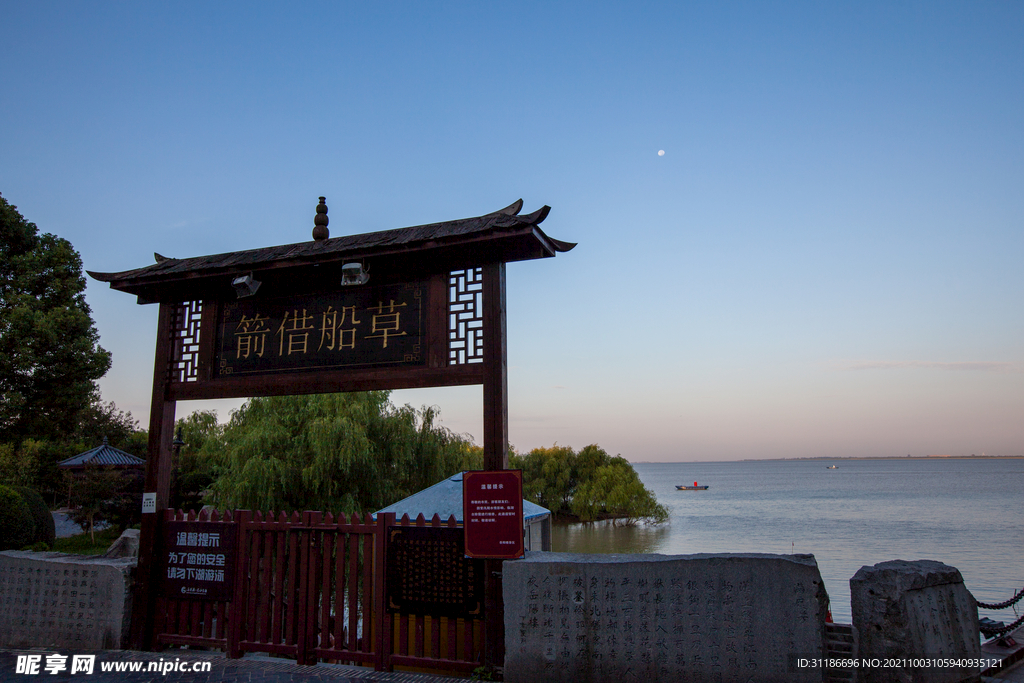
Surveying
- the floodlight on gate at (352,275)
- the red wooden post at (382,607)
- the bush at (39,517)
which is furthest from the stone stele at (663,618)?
the bush at (39,517)

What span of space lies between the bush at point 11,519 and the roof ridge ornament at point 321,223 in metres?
8.42

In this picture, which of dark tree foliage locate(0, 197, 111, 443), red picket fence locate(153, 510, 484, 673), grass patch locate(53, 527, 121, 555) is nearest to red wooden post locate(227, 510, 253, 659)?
red picket fence locate(153, 510, 484, 673)

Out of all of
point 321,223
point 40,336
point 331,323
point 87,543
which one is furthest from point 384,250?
point 40,336

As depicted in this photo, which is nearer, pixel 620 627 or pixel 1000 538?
pixel 620 627

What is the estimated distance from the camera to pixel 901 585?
436 centimetres

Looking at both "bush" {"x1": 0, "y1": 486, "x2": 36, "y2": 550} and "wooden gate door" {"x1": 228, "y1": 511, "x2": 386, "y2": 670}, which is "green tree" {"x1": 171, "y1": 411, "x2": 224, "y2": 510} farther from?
"wooden gate door" {"x1": 228, "y1": 511, "x2": 386, "y2": 670}

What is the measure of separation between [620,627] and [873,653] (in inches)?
72.3

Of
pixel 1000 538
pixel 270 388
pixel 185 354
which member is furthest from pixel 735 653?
pixel 1000 538

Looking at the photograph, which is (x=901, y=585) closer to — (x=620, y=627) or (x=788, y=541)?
(x=620, y=627)

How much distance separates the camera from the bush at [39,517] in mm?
13773

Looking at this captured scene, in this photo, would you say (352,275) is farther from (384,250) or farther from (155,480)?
(155,480)

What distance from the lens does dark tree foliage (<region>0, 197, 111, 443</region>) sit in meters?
22.1

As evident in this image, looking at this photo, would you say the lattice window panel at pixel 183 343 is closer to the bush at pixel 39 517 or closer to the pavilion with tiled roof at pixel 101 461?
the bush at pixel 39 517

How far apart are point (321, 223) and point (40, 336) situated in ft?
70.9
